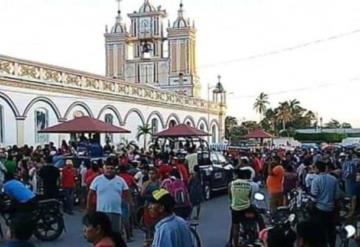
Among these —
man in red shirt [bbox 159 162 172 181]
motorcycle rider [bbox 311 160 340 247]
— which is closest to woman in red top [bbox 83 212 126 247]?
motorcycle rider [bbox 311 160 340 247]

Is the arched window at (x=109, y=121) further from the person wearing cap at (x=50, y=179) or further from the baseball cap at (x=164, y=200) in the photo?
the baseball cap at (x=164, y=200)

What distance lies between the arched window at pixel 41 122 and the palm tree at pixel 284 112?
314 feet

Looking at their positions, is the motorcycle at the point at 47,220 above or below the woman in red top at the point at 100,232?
below

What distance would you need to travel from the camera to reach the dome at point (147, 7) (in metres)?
79.8

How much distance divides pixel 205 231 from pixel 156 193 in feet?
Answer: 28.7

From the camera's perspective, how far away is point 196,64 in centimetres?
7638

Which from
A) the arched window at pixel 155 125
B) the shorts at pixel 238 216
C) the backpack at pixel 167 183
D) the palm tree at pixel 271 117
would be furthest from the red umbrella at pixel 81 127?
the palm tree at pixel 271 117

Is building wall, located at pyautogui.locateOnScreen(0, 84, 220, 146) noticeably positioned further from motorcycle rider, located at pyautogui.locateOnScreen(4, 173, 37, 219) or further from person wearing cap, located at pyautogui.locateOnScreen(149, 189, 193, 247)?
person wearing cap, located at pyautogui.locateOnScreen(149, 189, 193, 247)

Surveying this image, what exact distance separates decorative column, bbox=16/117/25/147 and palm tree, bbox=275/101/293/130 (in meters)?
98.0

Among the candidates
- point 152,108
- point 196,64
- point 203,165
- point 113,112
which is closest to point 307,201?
point 203,165

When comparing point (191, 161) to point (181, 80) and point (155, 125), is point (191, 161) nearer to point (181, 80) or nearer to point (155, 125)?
point (155, 125)

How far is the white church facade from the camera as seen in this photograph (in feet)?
99.8

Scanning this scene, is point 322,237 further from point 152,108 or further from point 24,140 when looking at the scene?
point 152,108

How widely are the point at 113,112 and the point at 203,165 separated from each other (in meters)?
18.3
